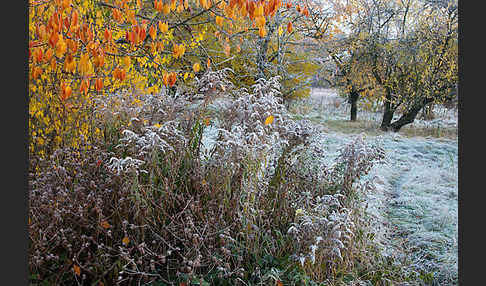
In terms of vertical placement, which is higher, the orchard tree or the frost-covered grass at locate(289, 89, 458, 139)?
the orchard tree

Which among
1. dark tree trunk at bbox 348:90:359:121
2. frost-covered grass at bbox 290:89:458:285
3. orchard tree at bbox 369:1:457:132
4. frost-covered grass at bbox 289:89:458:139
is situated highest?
orchard tree at bbox 369:1:457:132

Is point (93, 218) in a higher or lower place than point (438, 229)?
higher

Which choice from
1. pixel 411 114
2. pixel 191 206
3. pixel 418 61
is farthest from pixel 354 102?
pixel 191 206

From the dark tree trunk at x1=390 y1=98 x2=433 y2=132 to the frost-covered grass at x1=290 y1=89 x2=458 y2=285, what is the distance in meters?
0.20

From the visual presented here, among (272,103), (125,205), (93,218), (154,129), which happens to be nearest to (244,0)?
(272,103)

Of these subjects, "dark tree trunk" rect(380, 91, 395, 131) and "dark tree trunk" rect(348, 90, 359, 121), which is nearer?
A: "dark tree trunk" rect(380, 91, 395, 131)

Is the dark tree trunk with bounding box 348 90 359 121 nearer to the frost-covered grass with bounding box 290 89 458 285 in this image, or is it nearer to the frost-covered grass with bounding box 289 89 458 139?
the frost-covered grass with bounding box 289 89 458 139

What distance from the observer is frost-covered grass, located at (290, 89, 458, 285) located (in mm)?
2975

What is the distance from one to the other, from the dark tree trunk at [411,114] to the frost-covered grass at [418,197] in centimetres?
20

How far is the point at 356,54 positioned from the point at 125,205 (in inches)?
314

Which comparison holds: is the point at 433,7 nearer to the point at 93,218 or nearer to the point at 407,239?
the point at 407,239

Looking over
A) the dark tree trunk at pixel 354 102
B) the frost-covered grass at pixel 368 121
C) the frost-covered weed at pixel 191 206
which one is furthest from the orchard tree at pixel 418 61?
the frost-covered weed at pixel 191 206

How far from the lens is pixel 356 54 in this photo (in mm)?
8953

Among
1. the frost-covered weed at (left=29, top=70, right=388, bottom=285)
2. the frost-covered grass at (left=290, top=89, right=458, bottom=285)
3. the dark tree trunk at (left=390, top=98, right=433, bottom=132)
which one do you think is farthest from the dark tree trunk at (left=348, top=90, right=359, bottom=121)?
the frost-covered weed at (left=29, top=70, right=388, bottom=285)
